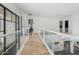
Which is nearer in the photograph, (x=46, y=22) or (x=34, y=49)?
(x=34, y=49)

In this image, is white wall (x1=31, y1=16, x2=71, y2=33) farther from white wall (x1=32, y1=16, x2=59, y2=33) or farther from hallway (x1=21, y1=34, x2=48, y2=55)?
hallway (x1=21, y1=34, x2=48, y2=55)

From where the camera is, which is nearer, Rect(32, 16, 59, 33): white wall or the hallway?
the hallway

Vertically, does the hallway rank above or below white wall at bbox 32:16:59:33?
below

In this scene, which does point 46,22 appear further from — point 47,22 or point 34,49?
point 34,49

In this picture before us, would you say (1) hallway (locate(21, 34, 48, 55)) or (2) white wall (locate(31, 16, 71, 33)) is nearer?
(1) hallway (locate(21, 34, 48, 55))

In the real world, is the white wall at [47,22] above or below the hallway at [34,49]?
above

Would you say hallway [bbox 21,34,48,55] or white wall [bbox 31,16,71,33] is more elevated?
white wall [bbox 31,16,71,33]

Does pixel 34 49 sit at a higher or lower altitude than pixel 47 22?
lower

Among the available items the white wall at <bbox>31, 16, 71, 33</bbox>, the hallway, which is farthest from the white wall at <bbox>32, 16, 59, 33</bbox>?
the hallway

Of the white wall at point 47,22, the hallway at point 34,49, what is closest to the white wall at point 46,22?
the white wall at point 47,22

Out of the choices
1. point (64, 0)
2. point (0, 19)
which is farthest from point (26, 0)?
point (0, 19)

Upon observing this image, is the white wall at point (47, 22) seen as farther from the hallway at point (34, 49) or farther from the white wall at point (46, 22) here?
the hallway at point (34, 49)

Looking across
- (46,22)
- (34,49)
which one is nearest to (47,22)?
(46,22)

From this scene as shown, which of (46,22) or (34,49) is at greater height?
(46,22)
